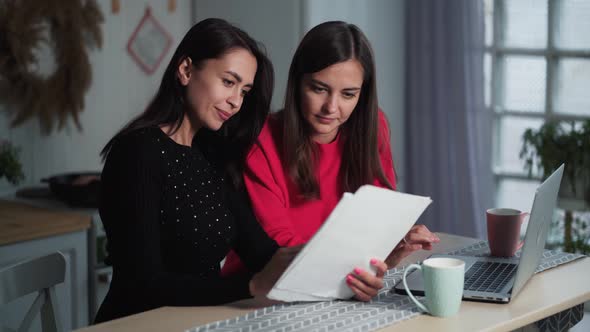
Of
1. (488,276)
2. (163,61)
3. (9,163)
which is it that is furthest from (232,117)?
(163,61)

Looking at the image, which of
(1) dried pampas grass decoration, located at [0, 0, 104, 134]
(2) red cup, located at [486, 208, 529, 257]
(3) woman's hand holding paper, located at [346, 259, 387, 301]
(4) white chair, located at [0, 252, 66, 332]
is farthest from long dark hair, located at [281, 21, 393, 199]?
(1) dried pampas grass decoration, located at [0, 0, 104, 134]

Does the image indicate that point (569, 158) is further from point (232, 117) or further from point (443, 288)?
point (443, 288)

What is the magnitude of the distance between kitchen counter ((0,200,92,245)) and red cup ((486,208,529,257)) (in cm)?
151

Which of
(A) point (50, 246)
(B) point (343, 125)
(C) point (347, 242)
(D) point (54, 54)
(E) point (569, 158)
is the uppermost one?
(D) point (54, 54)

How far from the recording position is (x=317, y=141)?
2.18 meters

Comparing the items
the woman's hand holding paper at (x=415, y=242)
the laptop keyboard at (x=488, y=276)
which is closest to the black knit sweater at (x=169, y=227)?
the woman's hand holding paper at (x=415, y=242)

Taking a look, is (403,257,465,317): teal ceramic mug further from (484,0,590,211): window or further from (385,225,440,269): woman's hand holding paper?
(484,0,590,211): window

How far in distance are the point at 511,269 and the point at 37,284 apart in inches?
42.3

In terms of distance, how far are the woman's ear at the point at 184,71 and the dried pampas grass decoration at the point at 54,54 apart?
5.34 feet

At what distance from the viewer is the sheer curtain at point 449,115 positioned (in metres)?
3.65

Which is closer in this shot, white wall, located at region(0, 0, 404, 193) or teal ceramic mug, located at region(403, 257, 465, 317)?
teal ceramic mug, located at region(403, 257, 465, 317)

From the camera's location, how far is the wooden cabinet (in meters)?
2.71

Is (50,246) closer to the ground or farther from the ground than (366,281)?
closer to the ground

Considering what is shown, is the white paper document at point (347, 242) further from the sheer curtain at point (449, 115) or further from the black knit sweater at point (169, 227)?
the sheer curtain at point (449, 115)
